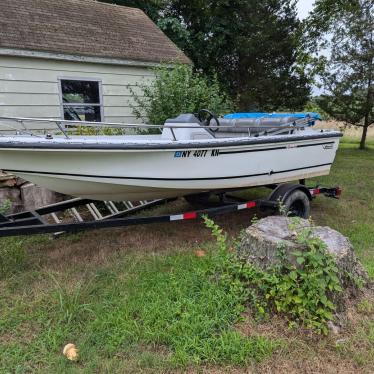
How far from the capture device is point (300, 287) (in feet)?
9.13

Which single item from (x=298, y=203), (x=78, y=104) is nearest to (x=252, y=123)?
(x=298, y=203)

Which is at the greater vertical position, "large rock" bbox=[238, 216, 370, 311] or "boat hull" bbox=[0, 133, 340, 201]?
"boat hull" bbox=[0, 133, 340, 201]

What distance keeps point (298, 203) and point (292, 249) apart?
90.6 inches

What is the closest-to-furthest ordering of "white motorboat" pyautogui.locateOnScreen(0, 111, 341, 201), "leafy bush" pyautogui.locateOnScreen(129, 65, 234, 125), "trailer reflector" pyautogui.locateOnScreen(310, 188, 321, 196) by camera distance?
"white motorboat" pyautogui.locateOnScreen(0, 111, 341, 201), "trailer reflector" pyautogui.locateOnScreen(310, 188, 321, 196), "leafy bush" pyautogui.locateOnScreen(129, 65, 234, 125)

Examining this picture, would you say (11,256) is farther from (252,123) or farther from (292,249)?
(252,123)

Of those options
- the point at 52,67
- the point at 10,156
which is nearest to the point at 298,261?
the point at 10,156

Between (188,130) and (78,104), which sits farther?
(78,104)

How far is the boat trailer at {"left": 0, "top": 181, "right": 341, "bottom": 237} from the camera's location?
345cm

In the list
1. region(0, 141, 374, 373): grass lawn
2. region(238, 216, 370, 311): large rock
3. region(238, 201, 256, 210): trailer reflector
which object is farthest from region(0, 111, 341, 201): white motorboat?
region(238, 216, 370, 311): large rock

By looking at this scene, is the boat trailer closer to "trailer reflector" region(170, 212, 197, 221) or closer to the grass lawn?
"trailer reflector" region(170, 212, 197, 221)

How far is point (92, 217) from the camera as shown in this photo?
5422 millimetres

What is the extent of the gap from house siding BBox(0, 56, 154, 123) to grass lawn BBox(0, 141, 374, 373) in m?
3.80

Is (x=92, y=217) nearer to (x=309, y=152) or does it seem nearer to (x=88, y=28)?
(x=309, y=152)

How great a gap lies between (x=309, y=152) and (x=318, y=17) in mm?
11855
